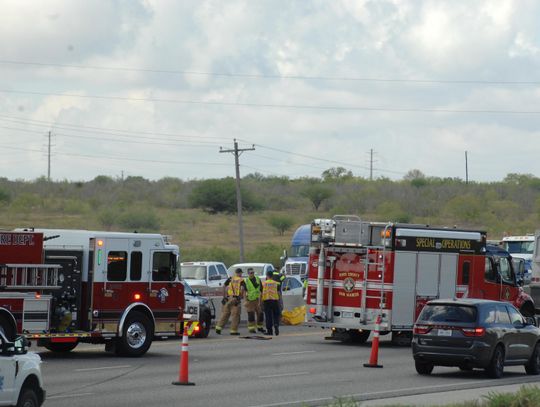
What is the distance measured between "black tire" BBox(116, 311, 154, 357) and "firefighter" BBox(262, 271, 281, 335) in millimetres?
6273

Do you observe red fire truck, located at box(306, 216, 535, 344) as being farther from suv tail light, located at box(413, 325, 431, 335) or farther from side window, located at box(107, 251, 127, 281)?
side window, located at box(107, 251, 127, 281)

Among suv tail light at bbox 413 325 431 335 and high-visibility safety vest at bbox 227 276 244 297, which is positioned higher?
high-visibility safety vest at bbox 227 276 244 297

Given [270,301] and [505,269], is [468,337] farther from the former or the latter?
[505,269]

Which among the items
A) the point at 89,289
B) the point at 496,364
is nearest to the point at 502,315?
the point at 496,364

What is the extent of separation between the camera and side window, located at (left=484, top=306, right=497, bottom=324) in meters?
22.0

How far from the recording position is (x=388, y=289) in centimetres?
2850

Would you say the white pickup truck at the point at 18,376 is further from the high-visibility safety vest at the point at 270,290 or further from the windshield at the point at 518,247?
the windshield at the point at 518,247

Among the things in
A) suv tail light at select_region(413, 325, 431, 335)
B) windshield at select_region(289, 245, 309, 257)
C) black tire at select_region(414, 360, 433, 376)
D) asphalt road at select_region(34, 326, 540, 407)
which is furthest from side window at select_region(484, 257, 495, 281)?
windshield at select_region(289, 245, 309, 257)

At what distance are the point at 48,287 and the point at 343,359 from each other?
6771 mm

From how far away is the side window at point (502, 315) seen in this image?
73.6 ft

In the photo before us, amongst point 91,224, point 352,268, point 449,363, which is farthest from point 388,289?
point 91,224

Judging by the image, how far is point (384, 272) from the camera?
93.8ft

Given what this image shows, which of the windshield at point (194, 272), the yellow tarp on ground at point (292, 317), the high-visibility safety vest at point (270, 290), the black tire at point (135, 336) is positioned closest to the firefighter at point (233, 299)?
the high-visibility safety vest at point (270, 290)

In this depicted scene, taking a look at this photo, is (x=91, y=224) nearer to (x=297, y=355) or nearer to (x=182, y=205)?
(x=182, y=205)
